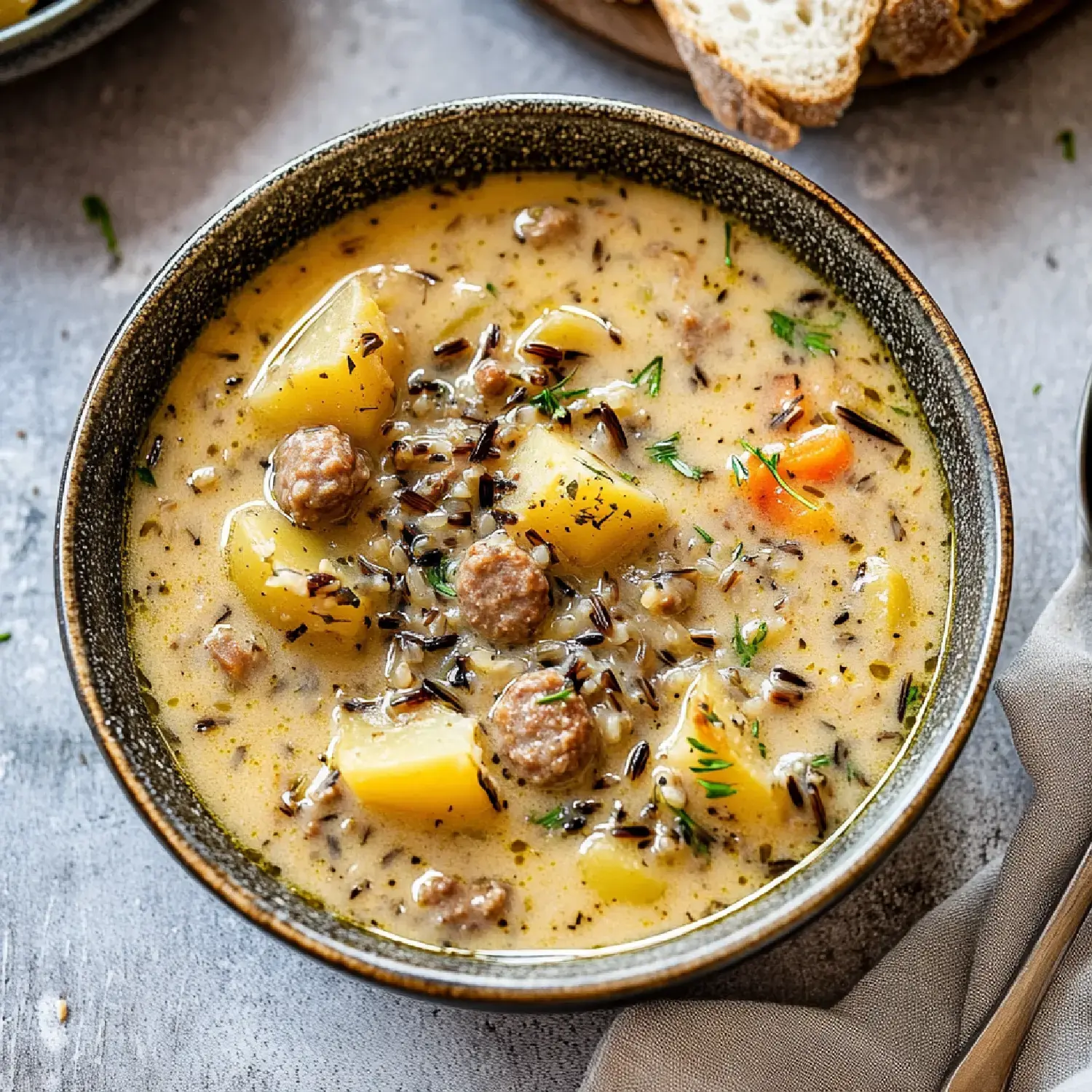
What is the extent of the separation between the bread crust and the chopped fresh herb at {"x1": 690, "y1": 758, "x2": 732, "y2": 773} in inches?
81.3

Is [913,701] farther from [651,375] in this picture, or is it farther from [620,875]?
[651,375]

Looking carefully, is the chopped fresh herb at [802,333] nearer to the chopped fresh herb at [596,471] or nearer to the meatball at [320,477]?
the chopped fresh herb at [596,471]

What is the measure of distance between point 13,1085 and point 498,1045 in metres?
1.15

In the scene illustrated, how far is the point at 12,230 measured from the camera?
151 inches

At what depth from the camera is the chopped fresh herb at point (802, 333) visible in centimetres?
320

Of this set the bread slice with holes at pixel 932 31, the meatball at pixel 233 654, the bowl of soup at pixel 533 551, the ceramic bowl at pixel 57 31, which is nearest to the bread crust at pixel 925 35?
the bread slice with holes at pixel 932 31

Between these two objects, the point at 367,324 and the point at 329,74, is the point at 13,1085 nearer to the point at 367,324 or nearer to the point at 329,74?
the point at 367,324

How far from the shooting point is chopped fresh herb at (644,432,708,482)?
309cm

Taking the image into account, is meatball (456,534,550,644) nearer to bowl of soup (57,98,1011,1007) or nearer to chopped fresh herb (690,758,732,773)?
bowl of soup (57,98,1011,1007)

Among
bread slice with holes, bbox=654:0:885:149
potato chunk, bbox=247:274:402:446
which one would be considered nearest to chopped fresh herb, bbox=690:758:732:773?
potato chunk, bbox=247:274:402:446

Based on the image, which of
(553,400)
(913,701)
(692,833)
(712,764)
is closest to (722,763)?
(712,764)

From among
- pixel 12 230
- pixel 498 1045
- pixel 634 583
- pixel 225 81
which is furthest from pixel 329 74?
pixel 498 1045

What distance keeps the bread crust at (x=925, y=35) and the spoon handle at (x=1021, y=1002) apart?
209cm

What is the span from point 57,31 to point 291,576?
5.61 ft
